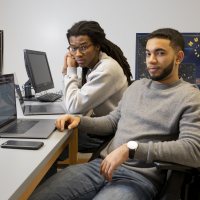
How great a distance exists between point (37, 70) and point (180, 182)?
1520 millimetres

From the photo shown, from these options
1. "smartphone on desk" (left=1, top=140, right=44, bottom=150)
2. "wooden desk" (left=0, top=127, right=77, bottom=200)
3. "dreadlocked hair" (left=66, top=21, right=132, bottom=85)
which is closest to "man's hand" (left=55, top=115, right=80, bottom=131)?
"wooden desk" (left=0, top=127, right=77, bottom=200)

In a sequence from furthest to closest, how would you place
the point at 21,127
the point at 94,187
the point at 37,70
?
the point at 37,70
the point at 21,127
the point at 94,187

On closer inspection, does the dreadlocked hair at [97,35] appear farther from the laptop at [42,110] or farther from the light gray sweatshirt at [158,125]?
the light gray sweatshirt at [158,125]

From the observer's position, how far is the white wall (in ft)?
9.81

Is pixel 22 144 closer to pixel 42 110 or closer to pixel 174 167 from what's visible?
pixel 174 167

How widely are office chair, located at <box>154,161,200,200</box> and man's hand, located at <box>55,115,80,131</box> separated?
0.50 meters

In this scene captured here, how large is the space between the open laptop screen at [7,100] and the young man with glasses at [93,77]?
37 cm

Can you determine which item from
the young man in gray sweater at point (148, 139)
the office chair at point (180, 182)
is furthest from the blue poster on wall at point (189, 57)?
the office chair at point (180, 182)

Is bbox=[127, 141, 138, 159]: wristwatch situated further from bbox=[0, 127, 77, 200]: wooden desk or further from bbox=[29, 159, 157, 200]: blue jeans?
bbox=[0, 127, 77, 200]: wooden desk

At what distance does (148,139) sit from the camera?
4.23ft

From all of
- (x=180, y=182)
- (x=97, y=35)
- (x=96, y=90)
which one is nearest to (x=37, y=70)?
(x=97, y=35)

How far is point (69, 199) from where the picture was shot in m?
1.18

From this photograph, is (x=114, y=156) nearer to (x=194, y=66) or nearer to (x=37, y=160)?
(x=37, y=160)

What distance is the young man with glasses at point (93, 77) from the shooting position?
1.75 meters
